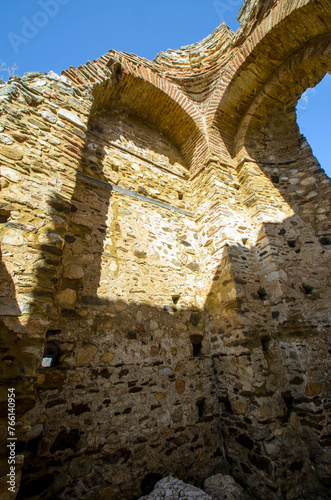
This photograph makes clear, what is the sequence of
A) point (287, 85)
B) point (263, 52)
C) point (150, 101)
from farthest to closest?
1. point (150, 101)
2. point (287, 85)
3. point (263, 52)

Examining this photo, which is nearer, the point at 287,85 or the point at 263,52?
the point at 263,52

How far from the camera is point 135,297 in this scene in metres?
3.23

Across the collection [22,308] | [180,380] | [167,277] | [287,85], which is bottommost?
[180,380]

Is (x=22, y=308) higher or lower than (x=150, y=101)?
lower

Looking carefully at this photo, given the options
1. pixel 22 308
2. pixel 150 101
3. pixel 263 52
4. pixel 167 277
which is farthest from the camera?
pixel 150 101

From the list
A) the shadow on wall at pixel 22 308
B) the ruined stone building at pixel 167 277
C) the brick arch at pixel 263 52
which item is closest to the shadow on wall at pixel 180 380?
the ruined stone building at pixel 167 277

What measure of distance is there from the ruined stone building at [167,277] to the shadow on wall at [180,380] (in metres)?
0.02

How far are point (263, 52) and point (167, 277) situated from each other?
5.17 meters

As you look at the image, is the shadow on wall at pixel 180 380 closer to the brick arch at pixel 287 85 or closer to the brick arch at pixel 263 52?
the brick arch at pixel 287 85

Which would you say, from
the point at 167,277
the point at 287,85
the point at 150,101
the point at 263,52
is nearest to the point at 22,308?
the point at 167,277

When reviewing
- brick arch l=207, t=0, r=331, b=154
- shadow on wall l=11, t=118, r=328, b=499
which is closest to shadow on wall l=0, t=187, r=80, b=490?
shadow on wall l=11, t=118, r=328, b=499

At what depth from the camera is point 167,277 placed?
371 centimetres

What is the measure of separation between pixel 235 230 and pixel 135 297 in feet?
7.02

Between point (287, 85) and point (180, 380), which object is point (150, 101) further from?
point (180, 380)
